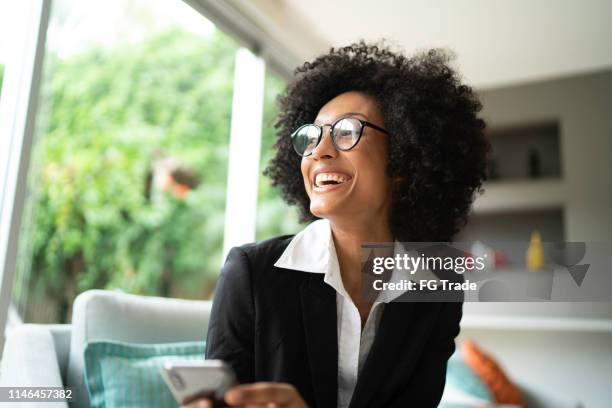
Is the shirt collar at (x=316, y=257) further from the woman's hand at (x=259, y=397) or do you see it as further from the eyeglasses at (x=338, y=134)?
the woman's hand at (x=259, y=397)

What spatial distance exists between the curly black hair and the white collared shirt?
31 cm

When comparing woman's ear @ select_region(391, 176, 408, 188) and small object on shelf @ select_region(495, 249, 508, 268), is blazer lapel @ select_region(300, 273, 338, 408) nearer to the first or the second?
woman's ear @ select_region(391, 176, 408, 188)

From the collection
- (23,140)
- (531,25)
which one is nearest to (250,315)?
(23,140)

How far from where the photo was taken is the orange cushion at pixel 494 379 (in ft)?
→ 9.11

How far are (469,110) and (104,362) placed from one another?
4.29ft

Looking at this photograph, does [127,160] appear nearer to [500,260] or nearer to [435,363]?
[500,260]

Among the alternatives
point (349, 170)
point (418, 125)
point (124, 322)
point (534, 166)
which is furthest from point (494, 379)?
point (534, 166)

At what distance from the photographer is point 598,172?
15.2 feet

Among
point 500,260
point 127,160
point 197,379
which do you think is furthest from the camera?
point 127,160

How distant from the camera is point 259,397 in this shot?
847mm

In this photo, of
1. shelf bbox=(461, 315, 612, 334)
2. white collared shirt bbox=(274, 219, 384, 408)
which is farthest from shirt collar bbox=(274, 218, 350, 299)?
shelf bbox=(461, 315, 612, 334)

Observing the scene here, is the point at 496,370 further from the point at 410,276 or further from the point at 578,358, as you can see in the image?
the point at 410,276

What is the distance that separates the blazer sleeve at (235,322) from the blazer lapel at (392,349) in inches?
11.3

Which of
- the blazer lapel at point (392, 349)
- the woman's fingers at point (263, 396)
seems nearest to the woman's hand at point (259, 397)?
the woman's fingers at point (263, 396)
